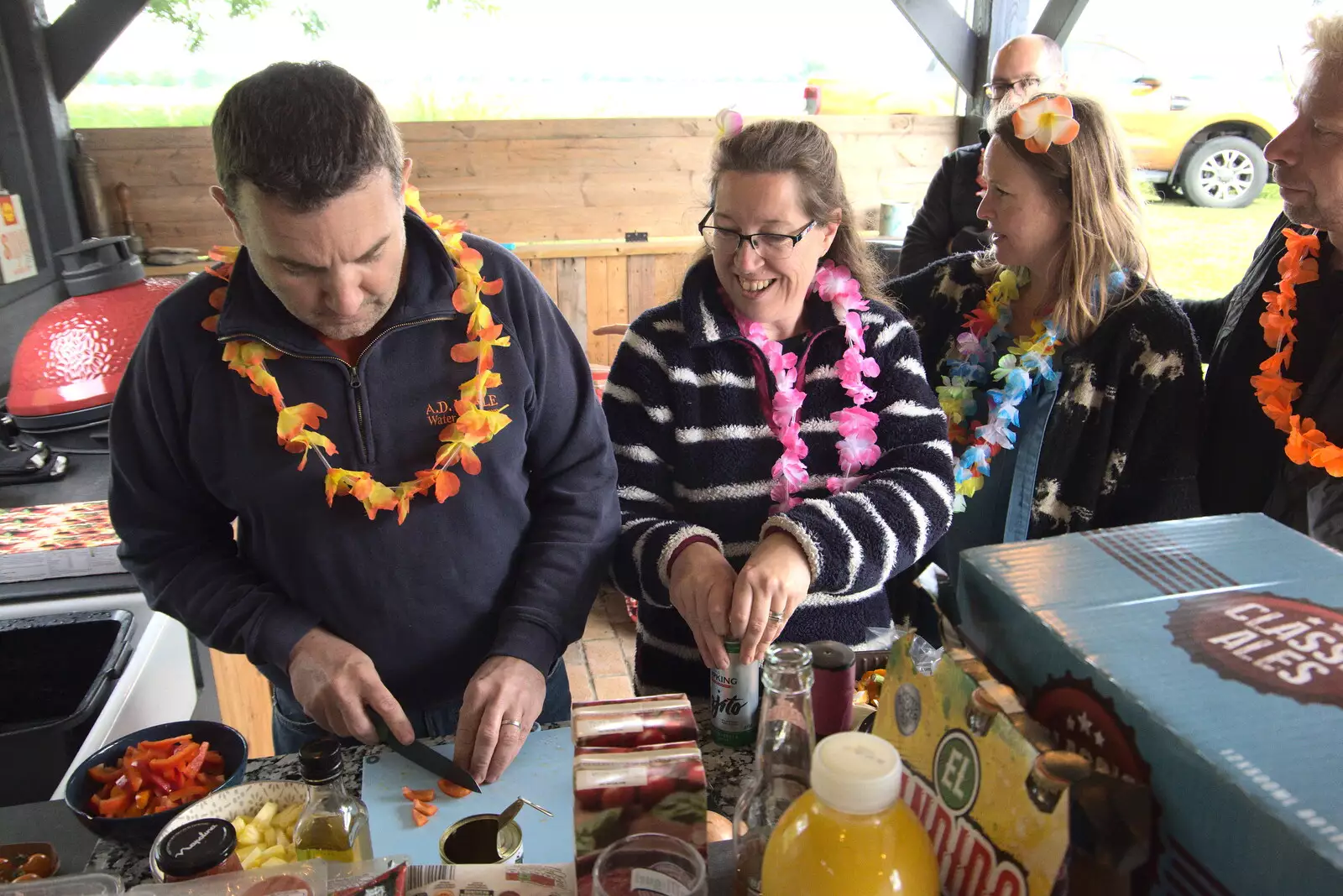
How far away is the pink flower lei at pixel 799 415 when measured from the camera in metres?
1.36

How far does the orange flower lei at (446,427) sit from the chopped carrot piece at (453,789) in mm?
341

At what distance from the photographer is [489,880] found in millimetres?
792

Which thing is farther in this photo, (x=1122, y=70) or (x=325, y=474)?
(x=1122, y=70)

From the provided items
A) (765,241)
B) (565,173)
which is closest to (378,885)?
(765,241)

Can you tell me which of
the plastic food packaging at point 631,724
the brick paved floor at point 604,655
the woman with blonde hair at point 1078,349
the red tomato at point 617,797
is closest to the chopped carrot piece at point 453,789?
the plastic food packaging at point 631,724

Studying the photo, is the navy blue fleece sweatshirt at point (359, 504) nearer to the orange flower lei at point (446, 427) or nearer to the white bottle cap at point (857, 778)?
the orange flower lei at point (446, 427)

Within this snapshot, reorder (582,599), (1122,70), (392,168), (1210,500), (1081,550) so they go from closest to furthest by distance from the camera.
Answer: (1081,550) < (392,168) < (582,599) < (1210,500) < (1122,70)

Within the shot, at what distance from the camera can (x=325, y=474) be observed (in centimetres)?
119

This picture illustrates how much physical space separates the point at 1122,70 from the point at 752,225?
372 cm

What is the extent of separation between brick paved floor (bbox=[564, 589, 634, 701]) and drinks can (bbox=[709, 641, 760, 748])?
1853mm

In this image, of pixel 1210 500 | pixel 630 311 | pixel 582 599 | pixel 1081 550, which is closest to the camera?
pixel 1081 550

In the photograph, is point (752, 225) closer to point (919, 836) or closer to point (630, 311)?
point (919, 836)

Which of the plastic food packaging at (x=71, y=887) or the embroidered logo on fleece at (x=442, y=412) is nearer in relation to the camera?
the plastic food packaging at (x=71, y=887)

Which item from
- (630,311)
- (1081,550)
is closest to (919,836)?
(1081,550)
